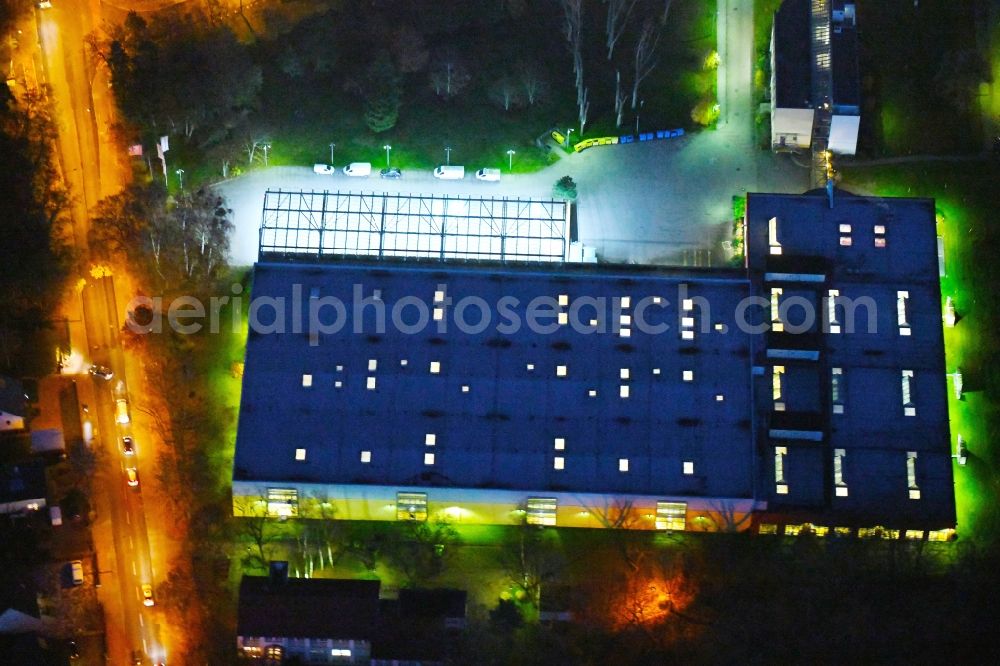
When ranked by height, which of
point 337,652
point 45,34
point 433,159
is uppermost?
point 45,34

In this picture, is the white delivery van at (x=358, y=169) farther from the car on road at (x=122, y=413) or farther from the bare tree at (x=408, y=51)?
the car on road at (x=122, y=413)

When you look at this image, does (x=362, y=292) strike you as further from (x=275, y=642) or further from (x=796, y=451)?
(x=796, y=451)

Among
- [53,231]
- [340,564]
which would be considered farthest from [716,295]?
[53,231]

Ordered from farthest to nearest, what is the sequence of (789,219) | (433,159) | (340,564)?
(433,159), (789,219), (340,564)

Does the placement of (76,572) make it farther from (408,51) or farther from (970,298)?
(970,298)

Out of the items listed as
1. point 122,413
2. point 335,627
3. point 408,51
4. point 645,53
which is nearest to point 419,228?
point 408,51

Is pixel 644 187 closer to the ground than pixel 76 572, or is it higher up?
higher up

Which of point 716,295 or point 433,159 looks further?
point 433,159
